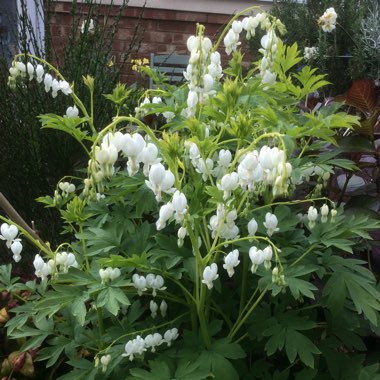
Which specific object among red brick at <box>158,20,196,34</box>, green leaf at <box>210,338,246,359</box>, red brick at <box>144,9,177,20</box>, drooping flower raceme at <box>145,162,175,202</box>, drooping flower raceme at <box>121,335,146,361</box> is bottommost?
green leaf at <box>210,338,246,359</box>

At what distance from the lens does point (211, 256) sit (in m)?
1.51

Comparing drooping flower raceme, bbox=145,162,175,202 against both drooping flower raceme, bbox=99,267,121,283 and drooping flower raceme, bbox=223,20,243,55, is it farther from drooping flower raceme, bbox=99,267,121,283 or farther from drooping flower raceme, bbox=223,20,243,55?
drooping flower raceme, bbox=223,20,243,55

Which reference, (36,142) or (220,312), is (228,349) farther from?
(36,142)

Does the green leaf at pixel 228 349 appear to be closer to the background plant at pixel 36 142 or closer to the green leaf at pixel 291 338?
the green leaf at pixel 291 338

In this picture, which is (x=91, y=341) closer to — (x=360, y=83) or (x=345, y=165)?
(x=345, y=165)

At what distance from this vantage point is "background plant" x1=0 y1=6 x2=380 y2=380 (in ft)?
4.62

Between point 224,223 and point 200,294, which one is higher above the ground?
point 224,223

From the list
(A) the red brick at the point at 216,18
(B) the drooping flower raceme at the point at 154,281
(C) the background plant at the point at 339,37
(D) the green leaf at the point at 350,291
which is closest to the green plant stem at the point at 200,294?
(B) the drooping flower raceme at the point at 154,281

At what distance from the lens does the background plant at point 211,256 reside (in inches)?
55.4

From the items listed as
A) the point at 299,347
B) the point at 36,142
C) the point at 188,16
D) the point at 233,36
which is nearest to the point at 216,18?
the point at 188,16

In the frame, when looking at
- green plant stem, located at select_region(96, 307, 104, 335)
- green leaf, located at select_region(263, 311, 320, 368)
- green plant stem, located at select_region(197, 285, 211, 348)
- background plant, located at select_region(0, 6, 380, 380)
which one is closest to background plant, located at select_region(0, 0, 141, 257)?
background plant, located at select_region(0, 6, 380, 380)

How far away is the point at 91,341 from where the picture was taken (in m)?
1.73

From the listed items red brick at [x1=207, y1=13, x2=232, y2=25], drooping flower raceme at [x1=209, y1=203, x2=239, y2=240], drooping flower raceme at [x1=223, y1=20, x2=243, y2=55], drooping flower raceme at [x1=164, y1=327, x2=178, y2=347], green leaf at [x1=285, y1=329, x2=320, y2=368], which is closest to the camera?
drooping flower raceme at [x1=209, y1=203, x2=239, y2=240]

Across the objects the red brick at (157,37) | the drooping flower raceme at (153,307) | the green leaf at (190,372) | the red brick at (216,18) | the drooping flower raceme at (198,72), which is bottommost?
the green leaf at (190,372)
